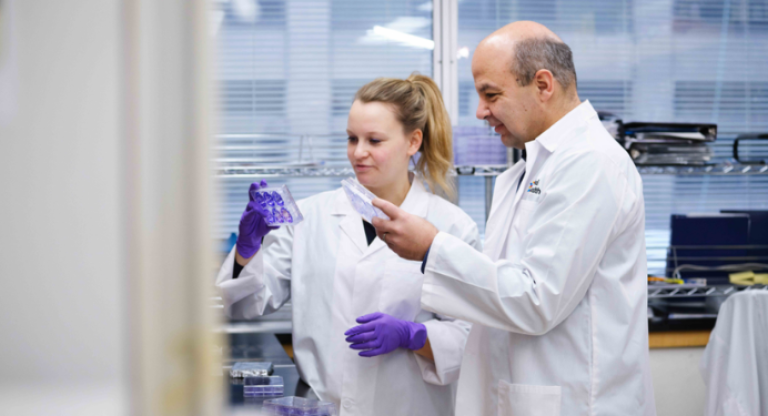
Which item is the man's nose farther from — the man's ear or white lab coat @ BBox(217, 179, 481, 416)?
white lab coat @ BBox(217, 179, 481, 416)

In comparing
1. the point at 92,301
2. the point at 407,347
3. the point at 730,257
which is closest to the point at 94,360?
the point at 92,301

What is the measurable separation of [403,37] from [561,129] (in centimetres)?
150

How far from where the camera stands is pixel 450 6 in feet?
8.54

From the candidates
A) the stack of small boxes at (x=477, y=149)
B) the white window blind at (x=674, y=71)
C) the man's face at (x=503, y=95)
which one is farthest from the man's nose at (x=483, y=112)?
the white window blind at (x=674, y=71)

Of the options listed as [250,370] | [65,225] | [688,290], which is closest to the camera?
[65,225]

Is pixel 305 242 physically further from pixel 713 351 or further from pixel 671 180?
pixel 671 180

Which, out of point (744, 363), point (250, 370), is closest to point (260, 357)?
point (250, 370)

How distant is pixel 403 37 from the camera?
263 centimetres

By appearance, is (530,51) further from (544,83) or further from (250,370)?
(250,370)

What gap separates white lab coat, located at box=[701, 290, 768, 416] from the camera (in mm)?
1807

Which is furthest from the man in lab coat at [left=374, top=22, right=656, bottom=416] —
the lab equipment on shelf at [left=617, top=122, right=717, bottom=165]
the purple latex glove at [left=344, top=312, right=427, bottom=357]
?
the lab equipment on shelf at [left=617, top=122, right=717, bottom=165]

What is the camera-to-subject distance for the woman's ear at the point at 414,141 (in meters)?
1.66

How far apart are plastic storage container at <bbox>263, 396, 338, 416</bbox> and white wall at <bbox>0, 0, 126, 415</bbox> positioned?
2.93ft

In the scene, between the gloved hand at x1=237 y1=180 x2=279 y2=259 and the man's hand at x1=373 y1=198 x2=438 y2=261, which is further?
the gloved hand at x1=237 y1=180 x2=279 y2=259
